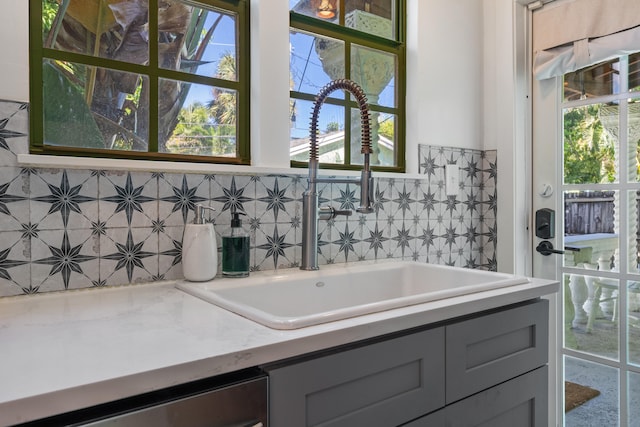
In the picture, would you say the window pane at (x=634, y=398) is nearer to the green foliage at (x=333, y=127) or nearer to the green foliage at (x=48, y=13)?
the green foliage at (x=333, y=127)

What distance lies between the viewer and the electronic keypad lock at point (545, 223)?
6.14 feet

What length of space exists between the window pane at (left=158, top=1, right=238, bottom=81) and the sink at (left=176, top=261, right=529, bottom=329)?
648 mm

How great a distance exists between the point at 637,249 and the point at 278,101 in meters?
1.44

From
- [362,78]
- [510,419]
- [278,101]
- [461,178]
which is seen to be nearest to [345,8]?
[362,78]

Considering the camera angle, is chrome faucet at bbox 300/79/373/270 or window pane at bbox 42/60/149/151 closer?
window pane at bbox 42/60/149/151

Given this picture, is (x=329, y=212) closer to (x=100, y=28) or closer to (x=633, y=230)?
(x=100, y=28)

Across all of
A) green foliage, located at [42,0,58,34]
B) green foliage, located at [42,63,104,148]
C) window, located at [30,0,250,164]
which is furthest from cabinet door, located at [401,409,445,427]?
green foliage, located at [42,0,58,34]

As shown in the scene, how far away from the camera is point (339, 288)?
1.37 metres

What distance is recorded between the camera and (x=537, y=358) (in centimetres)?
120

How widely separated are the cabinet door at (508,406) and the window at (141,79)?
0.94m

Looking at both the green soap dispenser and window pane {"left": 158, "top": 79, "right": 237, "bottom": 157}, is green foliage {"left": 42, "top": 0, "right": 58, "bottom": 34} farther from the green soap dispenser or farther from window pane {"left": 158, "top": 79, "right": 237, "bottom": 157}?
the green soap dispenser

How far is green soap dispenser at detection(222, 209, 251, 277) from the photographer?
1241 mm

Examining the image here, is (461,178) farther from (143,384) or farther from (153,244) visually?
(143,384)

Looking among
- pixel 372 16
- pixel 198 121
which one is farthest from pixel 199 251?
pixel 372 16
